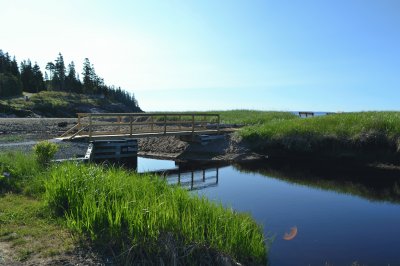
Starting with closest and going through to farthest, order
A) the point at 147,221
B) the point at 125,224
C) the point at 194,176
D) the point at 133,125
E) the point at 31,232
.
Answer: the point at 147,221
the point at 125,224
the point at 31,232
the point at 194,176
the point at 133,125

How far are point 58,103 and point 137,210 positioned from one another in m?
79.2

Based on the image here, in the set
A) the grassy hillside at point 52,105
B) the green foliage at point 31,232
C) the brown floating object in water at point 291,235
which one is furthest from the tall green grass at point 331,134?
the grassy hillside at point 52,105

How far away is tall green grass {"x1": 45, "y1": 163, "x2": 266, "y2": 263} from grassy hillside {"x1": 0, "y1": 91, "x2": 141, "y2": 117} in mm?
51810

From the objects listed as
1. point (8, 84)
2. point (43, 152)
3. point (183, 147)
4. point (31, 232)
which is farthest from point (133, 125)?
point (8, 84)

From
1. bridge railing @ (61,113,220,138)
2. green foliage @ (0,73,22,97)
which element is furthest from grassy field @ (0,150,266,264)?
green foliage @ (0,73,22,97)

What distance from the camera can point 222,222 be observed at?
732 cm

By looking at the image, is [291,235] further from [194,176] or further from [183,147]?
[183,147]

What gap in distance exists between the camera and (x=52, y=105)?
76250 millimetres

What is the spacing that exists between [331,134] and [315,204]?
11.6 meters

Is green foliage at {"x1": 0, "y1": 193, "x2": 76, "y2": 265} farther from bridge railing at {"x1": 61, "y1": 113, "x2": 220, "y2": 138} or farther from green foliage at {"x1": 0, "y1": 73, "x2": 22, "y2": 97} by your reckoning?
green foliage at {"x1": 0, "y1": 73, "x2": 22, "y2": 97}

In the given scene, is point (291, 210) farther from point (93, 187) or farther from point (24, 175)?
point (24, 175)

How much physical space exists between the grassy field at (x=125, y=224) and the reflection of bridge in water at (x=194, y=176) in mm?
7652

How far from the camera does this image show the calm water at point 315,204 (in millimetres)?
8734

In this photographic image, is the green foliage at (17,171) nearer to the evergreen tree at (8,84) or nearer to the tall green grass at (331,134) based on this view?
the tall green grass at (331,134)
